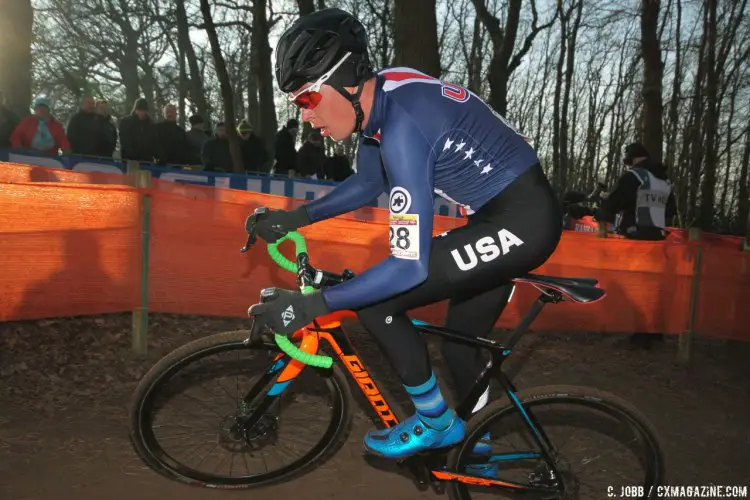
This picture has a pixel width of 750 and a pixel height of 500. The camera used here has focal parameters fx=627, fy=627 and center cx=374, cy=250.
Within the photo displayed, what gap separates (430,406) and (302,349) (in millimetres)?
603

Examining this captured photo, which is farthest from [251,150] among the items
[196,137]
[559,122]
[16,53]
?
[559,122]

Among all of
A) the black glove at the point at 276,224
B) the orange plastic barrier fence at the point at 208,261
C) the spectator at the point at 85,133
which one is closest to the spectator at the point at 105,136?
the spectator at the point at 85,133

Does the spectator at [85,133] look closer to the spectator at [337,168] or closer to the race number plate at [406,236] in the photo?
the spectator at [337,168]

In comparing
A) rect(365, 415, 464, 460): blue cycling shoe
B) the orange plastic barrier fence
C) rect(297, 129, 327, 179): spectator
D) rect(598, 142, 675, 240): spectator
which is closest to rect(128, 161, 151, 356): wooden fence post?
the orange plastic barrier fence

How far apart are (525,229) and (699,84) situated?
26.4 m

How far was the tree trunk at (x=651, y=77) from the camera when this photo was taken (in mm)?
14242

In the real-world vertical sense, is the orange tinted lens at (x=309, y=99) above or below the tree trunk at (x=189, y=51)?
below

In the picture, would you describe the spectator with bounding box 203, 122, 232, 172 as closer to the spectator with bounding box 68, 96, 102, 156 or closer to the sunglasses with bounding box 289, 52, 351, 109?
the spectator with bounding box 68, 96, 102, 156

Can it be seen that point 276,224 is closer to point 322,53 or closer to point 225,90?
point 322,53

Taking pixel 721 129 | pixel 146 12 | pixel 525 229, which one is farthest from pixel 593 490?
pixel 721 129

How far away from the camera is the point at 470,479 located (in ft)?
9.11

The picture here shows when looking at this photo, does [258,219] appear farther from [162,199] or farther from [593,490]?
[162,199]

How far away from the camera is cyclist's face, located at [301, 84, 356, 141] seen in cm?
249

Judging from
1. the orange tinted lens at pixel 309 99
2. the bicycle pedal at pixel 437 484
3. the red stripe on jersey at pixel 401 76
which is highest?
the red stripe on jersey at pixel 401 76
